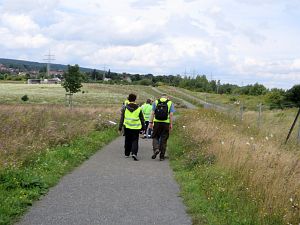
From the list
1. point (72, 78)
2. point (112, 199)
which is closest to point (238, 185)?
point (112, 199)

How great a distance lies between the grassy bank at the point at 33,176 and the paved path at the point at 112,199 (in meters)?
0.19

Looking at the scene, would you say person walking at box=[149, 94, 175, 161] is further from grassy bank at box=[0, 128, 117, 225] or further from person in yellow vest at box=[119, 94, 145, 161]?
grassy bank at box=[0, 128, 117, 225]

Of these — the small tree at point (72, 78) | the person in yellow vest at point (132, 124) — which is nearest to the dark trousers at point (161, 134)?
the person in yellow vest at point (132, 124)

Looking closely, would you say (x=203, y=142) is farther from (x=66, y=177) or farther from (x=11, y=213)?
(x=11, y=213)

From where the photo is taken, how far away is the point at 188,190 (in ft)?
27.4

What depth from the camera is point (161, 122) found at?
12961 millimetres

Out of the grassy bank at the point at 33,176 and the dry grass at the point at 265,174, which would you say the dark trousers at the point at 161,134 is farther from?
the grassy bank at the point at 33,176

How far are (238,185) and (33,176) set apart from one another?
12.7 feet

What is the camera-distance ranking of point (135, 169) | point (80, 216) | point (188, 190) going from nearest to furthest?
point (80, 216) < point (188, 190) < point (135, 169)

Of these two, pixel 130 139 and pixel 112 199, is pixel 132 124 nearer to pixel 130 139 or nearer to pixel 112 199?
pixel 130 139

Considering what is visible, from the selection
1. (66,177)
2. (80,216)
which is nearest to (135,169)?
(66,177)

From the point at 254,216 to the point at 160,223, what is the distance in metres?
1.31

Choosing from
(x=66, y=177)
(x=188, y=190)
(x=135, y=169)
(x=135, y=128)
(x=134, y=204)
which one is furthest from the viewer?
(x=135, y=128)

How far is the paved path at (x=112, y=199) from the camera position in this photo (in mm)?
6312
